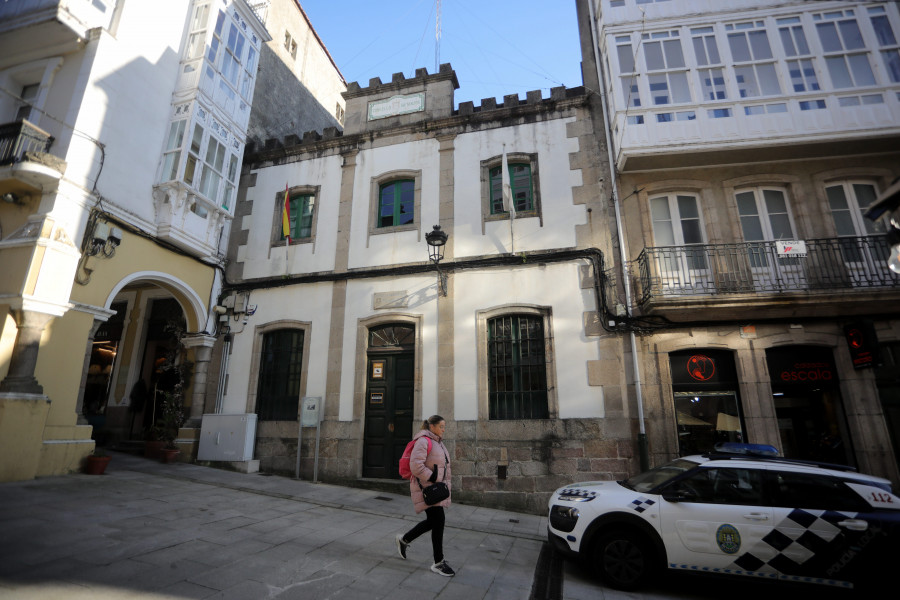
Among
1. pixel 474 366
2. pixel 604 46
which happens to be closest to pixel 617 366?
pixel 474 366

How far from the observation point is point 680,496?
5.08 metres

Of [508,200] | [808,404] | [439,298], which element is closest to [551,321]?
[439,298]

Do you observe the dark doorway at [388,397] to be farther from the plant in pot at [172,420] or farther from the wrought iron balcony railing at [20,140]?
the wrought iron balcony railing at [20,140]

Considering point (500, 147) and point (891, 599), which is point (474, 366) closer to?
point (500, 147)

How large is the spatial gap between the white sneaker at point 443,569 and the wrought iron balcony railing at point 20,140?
1010cm

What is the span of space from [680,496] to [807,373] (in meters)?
5.90

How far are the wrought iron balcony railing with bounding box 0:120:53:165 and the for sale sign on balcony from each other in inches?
573

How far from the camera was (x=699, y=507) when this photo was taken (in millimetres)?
4965

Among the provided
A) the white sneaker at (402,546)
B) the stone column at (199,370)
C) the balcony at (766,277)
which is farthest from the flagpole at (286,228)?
the balcony at (766,277)

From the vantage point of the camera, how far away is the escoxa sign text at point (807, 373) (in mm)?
8805

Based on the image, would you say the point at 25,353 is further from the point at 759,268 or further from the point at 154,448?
the point at 759,268

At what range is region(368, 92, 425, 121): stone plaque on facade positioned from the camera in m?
12.2

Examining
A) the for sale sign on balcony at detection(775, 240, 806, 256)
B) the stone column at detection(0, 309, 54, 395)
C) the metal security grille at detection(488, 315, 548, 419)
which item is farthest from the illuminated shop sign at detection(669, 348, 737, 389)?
the stone column at detection(0, 309, 54, 395)

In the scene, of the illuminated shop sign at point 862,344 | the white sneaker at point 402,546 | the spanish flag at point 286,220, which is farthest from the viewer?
the spanish flag at point 286,220
